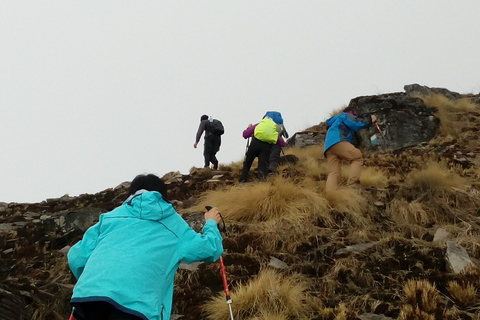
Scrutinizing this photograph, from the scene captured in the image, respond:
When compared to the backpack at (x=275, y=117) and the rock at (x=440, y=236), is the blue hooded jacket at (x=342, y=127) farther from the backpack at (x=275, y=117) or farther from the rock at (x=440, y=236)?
the rock at (x=440, y=236)

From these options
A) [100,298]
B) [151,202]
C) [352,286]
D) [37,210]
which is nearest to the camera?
[100,298]

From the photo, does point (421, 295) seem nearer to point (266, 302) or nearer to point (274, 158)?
point (266, 302)

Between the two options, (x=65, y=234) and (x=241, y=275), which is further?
(x=65, y=234)

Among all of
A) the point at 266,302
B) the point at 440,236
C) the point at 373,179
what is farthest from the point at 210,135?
the point at 266,302

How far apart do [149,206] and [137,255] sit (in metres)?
0.35

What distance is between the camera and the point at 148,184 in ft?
10.2

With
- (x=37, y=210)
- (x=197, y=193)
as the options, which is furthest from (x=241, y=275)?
(x=37, y=210)

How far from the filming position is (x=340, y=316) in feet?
12.0

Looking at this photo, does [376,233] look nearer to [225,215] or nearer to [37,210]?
[225,215]

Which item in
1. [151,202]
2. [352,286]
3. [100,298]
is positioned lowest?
[352,286]

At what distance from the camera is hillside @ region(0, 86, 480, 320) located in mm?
3941

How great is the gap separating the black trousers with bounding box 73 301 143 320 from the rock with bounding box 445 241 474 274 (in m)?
3.50

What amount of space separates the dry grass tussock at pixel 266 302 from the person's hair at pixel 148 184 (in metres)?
1.45

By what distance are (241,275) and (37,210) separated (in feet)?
26.1
